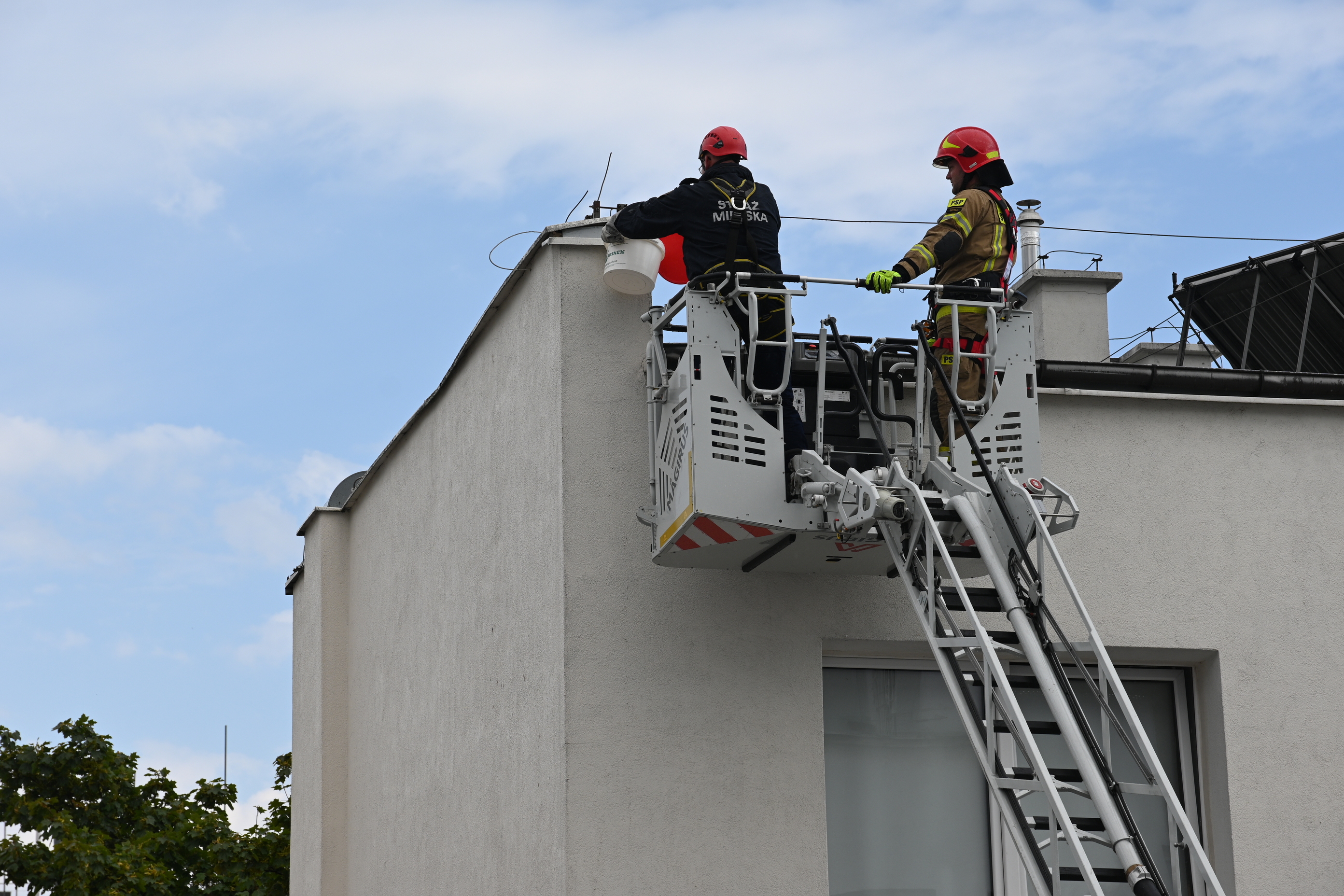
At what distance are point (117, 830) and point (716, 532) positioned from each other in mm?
25284

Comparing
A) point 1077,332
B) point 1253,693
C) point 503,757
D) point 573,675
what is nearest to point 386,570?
point 503,757

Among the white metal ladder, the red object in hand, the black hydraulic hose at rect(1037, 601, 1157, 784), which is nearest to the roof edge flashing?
the white metal ladder

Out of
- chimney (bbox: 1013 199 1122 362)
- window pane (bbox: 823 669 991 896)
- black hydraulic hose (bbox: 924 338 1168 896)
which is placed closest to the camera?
black hydraulic hose (bbox: 924 338 1168 896)

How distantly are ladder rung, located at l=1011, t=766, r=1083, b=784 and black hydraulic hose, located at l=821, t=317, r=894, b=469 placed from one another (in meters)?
1.62

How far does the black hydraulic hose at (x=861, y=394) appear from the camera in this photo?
7.78m

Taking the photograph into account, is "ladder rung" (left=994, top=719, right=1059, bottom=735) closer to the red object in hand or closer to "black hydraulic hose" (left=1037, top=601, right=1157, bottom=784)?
"black hydraulic hose" (left=1037, top=601, right=1157, bottom=784)

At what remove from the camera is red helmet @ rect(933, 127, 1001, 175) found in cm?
889

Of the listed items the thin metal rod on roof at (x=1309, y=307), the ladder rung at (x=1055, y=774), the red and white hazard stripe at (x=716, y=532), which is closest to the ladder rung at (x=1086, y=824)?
the ladder rung at (x=1055, y=774)

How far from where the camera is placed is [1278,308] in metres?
15.5

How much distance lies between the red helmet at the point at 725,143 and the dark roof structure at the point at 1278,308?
7.78 metres

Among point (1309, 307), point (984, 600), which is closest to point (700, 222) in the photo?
point (984, 600)

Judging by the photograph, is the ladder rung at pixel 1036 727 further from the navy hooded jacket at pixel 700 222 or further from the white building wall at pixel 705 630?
the navy hooded jacket at pixel 700 222

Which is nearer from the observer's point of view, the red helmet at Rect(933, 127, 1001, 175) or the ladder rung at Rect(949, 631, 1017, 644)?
the ladder rung at Rect(949, 631, 1017, 644)

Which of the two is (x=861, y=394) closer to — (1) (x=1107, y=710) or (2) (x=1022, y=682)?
(2) (x=1022, y=682)
